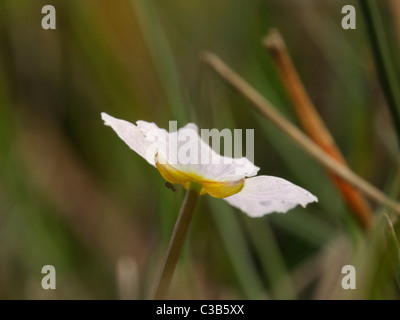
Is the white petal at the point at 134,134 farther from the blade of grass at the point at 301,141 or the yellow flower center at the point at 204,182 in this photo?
the blade of grass at the point at 301,141

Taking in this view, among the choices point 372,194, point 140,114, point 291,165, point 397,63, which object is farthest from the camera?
point 140,114

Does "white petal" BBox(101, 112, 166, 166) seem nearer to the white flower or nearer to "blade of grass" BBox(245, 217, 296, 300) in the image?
the white flower

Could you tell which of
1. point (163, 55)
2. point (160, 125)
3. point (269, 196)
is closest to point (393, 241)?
point (269, 196)

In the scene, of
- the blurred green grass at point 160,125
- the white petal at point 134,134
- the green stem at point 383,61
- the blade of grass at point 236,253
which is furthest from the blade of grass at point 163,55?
the white petal at point 134,134

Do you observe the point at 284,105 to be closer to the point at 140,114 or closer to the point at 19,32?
the point at 140,114

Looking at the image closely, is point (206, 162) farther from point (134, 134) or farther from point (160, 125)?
point (160, 125)
